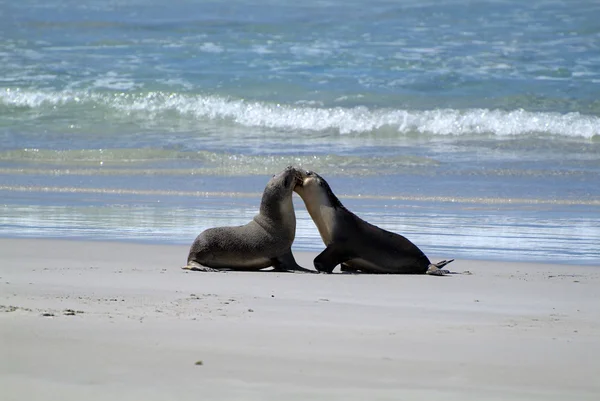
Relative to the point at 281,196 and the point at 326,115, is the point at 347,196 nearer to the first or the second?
the point at 281,196

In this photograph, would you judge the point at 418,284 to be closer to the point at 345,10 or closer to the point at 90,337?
the point at 90,337

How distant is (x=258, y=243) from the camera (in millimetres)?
7270

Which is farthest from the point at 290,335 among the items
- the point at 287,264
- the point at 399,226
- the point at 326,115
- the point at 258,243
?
the point at 326,115

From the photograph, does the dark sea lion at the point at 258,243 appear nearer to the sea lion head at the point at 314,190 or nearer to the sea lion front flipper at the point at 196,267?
the sea lion front flipper at the point at 196,267

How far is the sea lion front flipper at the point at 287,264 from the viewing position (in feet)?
23.2

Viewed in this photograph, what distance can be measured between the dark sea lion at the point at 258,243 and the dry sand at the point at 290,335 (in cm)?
38

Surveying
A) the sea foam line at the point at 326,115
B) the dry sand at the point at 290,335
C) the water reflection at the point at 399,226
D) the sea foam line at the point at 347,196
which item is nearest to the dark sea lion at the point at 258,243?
the dry sand at the point at 290,335

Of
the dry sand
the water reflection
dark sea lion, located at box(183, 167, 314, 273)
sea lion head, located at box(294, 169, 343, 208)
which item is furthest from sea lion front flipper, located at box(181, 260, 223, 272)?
the water reflection

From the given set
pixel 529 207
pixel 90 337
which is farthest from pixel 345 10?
pixel 90 337

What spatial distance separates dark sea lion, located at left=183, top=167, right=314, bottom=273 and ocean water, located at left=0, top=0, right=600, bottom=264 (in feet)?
2.77

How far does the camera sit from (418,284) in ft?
21.3

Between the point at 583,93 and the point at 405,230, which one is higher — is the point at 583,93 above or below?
above

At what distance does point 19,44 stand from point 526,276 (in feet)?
72.5

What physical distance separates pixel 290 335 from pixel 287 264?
2691 mm
